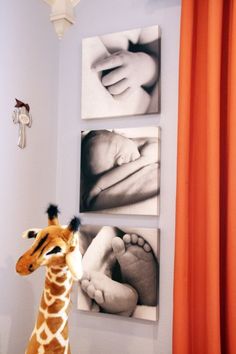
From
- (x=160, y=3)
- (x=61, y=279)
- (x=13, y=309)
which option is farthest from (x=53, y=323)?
(x=160, y=3)

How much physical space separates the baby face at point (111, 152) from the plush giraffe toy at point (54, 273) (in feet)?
1.88

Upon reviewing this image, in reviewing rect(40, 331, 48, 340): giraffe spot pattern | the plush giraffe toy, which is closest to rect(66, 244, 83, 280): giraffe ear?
the plush giraffe toy

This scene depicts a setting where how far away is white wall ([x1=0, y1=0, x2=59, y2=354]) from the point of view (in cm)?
174

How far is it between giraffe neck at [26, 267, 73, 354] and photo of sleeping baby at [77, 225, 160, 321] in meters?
0.45

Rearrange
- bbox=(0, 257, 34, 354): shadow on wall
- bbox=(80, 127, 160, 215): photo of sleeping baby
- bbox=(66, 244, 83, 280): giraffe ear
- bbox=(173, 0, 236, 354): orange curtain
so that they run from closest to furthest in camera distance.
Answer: bbox=(66, 244, 83, 280): giraffe ear
bbox=(173, 0, 236, 354): orange curtain
bbox=(0, 257, 34, 354): shadow on wall
bbox=(80, 127, 160, 215): photo of sleeping baby

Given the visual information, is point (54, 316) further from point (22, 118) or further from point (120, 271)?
point (22, 118)

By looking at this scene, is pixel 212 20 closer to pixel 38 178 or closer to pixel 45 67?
pixel 45 67

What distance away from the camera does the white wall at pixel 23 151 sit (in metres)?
1.74

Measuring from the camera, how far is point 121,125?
194 centimetres

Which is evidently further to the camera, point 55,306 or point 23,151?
point 23,151

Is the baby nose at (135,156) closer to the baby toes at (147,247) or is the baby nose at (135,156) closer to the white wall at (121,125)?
the white wall at (121,125)

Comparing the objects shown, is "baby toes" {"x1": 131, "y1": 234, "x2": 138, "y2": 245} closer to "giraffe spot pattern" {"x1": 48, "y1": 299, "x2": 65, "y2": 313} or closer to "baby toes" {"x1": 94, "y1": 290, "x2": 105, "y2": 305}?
"baby toes" {"x1": 94, "y1": 290, "x2": 105, "y2": 305}

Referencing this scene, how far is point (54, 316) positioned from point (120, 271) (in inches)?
19.6

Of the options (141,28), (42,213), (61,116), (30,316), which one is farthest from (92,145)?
(30,316)
